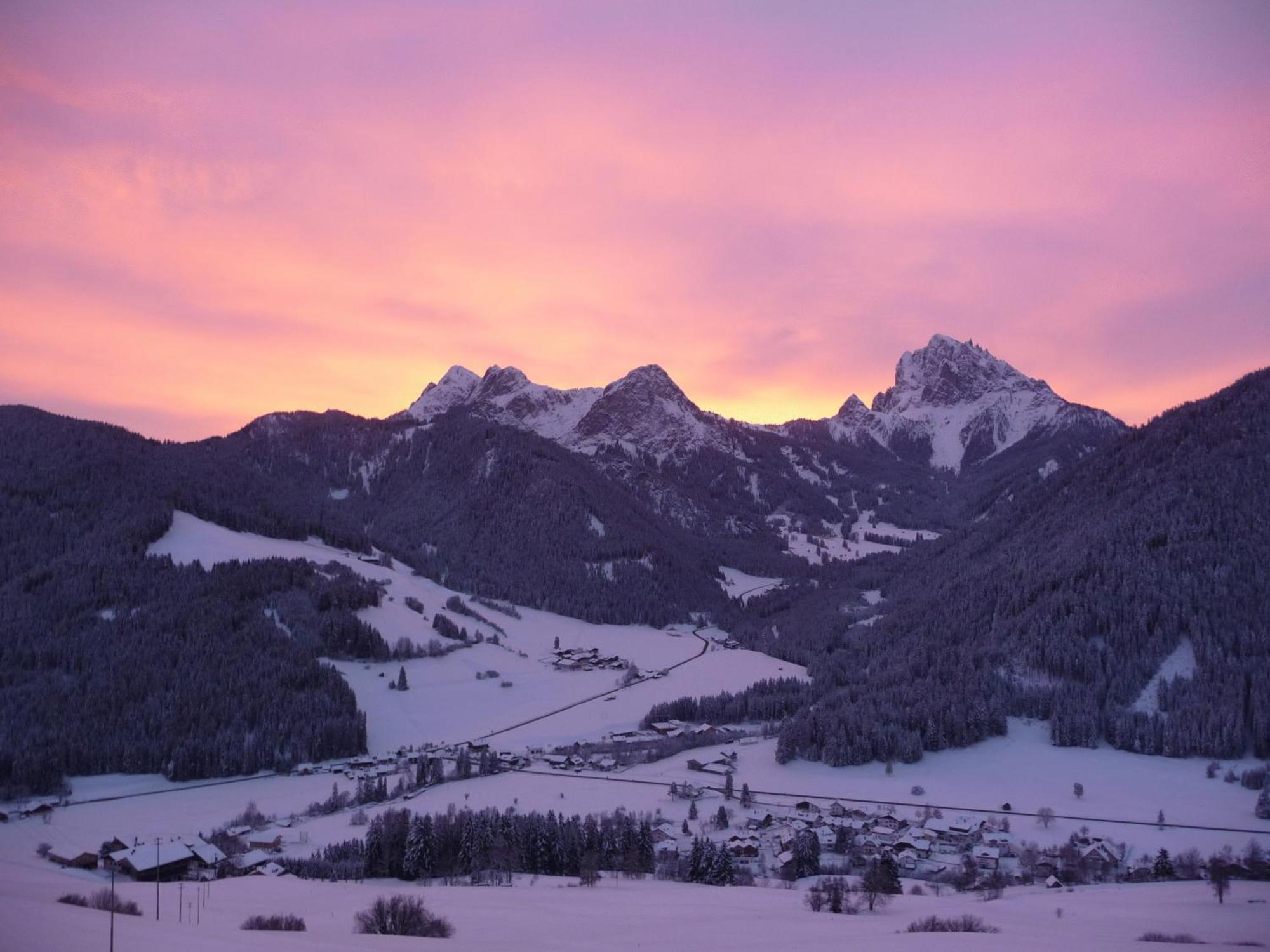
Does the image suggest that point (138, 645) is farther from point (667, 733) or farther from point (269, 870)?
point (667, 733)

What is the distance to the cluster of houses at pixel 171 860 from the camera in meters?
46.7

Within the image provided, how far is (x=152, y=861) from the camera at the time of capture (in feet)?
156

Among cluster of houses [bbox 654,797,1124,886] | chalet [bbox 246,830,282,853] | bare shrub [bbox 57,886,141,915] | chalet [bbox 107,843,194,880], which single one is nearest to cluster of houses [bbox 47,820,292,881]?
chalet [bbox 107,843,194,880]

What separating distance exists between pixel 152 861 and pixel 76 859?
5.06m

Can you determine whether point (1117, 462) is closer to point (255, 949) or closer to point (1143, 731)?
point (1143, 731)

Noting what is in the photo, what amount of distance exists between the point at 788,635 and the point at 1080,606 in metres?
63.4

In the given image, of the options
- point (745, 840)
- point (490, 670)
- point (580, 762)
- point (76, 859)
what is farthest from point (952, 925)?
point (490, 670)

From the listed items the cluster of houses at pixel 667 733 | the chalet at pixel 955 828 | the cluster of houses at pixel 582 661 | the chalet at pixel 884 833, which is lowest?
the chalet at pixel 884 833

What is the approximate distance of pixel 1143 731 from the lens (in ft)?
238

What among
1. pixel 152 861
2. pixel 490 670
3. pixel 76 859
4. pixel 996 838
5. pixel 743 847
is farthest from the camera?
pixel 490 670

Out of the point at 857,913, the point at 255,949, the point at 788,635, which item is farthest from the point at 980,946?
the point at 788,635

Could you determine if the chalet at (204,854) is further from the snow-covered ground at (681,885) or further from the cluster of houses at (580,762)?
the cluster of houses at (580,762)

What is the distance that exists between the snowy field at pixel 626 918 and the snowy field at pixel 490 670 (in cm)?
5224

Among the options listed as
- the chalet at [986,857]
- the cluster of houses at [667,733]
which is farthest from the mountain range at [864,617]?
the chalet at [986,857]
